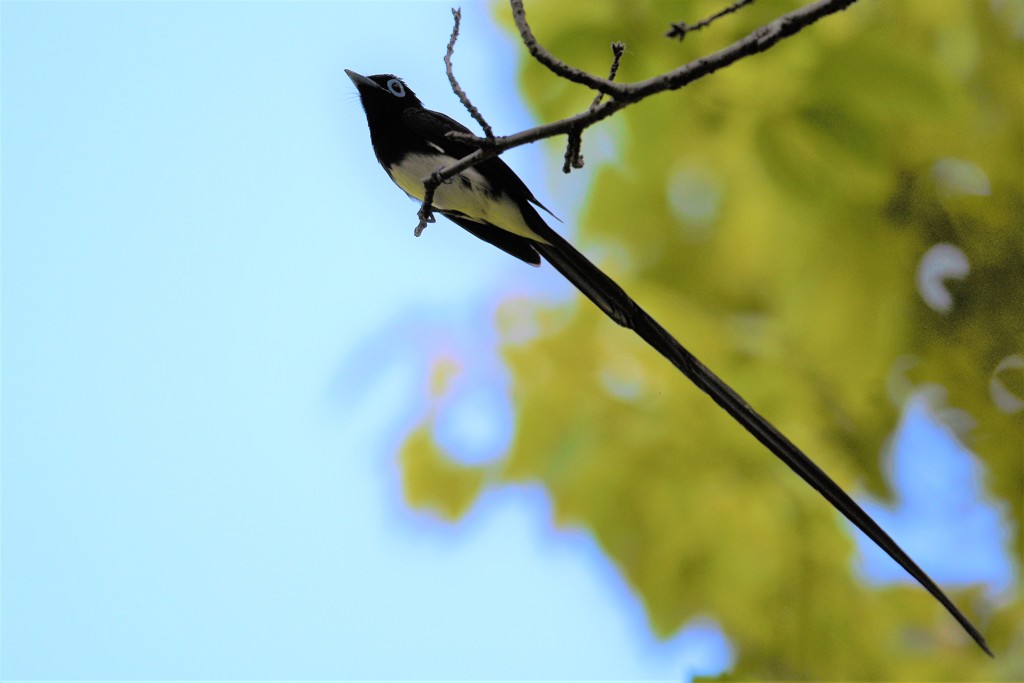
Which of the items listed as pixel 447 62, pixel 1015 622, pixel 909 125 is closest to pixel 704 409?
pixel 909 125

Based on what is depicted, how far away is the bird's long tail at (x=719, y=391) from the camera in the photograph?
5.32ft

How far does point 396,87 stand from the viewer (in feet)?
8.33

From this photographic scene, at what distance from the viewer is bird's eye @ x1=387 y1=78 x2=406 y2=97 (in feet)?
8.28

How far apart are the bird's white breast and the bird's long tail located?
0.11 meters

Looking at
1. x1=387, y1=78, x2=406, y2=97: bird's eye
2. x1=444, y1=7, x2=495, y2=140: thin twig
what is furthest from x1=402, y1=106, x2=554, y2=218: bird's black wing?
x1=444, y1=7, x2=495, y2=140: thin twig

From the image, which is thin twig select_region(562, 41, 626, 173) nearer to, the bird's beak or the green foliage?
the green foliage

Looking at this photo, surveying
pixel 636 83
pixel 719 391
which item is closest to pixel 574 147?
pixel 636 83

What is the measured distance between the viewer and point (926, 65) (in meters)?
2.11

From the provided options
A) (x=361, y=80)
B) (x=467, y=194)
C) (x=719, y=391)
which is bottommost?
(x=719, y=391)

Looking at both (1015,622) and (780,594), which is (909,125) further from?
(1015,622)

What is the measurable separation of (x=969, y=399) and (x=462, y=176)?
4.93 feet

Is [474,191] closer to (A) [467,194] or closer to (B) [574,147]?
(A) [467,194]

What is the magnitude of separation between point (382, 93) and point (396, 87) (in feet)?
0.19

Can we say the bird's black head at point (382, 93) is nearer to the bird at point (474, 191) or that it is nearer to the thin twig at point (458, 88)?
the bird at point (474, 191)
